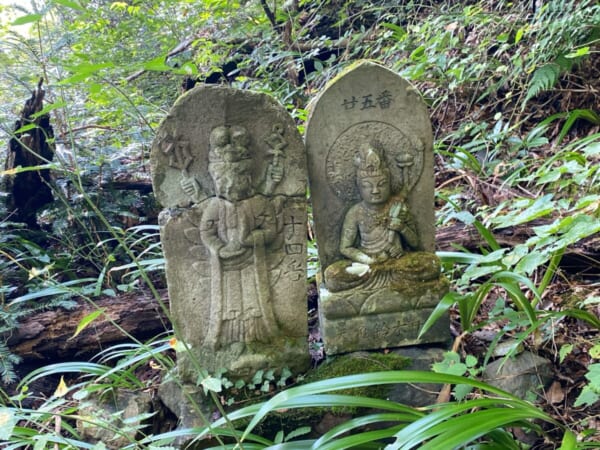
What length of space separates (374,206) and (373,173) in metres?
0.18

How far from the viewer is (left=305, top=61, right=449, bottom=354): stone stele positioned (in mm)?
2252

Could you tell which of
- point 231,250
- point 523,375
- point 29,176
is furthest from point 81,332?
point 523,375

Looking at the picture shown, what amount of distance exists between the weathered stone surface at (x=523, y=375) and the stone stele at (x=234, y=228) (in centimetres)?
94

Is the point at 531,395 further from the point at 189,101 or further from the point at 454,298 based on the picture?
the point at 189,101

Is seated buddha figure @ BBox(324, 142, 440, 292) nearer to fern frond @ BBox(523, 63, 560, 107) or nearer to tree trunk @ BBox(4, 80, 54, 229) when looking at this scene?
fern frond @ BBox(523, 63, 560, 107)

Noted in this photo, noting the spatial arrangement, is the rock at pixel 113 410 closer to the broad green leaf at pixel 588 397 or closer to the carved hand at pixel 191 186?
the carved hand at pixel 191 186

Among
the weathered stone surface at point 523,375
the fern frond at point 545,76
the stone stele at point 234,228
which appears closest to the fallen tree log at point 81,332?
the stone stele at point 234,228

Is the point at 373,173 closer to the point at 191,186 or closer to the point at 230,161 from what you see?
the point at 230,161

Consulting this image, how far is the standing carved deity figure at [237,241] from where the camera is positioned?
2143 mm

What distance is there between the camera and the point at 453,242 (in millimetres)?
3055

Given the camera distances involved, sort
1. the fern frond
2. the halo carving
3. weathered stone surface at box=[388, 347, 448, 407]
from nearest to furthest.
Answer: weathered stone surface at box=[388, 347, 448, 407], the halo carving, the fern frond

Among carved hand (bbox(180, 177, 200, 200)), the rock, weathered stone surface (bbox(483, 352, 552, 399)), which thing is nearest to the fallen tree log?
the rock

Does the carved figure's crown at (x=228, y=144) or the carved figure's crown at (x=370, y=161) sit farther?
the carved figure's crown at (x=370, y=161)

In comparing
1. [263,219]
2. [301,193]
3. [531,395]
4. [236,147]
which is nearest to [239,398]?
[263,219]
